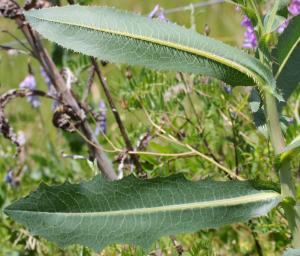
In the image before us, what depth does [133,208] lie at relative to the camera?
1.11 metres

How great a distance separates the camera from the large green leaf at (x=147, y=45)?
3.63 ft

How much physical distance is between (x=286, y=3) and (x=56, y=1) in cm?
70

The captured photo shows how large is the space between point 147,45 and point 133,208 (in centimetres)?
24

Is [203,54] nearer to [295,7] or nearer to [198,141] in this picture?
[198,141]

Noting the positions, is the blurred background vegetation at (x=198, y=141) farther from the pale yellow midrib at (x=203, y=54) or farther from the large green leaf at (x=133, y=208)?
the pale yellow midrib at (x=203, y=54)

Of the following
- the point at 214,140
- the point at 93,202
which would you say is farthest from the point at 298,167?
the point at 93,202

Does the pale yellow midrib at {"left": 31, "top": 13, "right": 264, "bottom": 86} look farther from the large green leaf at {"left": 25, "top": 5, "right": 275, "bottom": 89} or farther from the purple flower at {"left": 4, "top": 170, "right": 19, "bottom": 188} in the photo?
the purple flower at {"left": 4, "top": 170, "right": 19, "bottom": 188}

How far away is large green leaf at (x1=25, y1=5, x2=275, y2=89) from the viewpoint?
111cm

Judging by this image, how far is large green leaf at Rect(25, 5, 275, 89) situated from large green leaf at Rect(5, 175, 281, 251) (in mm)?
168

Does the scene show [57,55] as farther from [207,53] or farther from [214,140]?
[207,53]

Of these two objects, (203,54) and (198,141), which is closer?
(203,54)

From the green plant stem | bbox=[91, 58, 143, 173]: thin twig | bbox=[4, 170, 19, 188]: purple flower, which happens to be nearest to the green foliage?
the green plant stem

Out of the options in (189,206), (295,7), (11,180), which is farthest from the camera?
(11,180)

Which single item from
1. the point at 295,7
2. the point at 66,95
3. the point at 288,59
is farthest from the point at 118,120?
the point at 288,59
